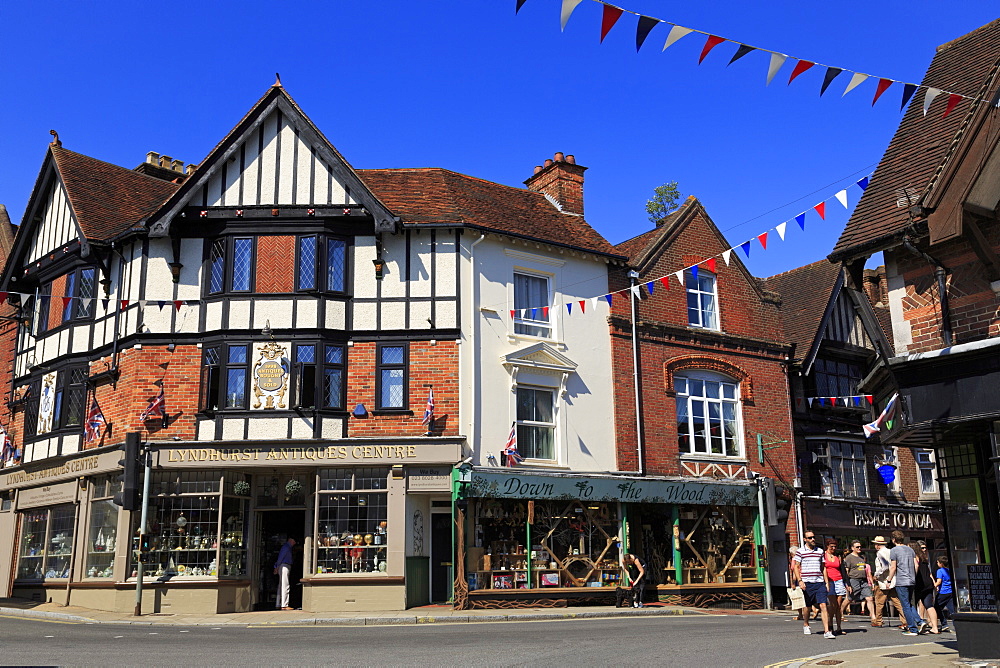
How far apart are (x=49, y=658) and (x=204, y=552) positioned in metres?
8.72

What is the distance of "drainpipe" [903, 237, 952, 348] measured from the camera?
1107 cm

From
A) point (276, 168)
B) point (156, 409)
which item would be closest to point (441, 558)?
point (156, 409)

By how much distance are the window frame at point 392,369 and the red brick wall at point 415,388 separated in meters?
0.07

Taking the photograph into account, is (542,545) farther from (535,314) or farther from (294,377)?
(294,377)

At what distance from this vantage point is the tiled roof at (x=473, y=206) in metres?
21.6

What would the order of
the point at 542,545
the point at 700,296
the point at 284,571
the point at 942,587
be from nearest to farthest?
the point at 942,587
the point at 284,571
the point at 542,545
the point at 700,296

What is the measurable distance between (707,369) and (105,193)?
1637 cm

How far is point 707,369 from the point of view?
2462 centimetres

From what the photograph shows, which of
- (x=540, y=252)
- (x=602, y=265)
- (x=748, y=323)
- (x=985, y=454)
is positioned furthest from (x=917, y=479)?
(x=985, y=454)

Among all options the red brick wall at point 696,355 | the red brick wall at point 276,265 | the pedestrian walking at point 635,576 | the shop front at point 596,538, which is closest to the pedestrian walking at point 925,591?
the pedestrian walking at point 635,576

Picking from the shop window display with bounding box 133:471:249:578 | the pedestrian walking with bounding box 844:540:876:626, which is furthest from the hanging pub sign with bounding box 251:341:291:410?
the pedestrian walking with bounding box 844:540:876:626

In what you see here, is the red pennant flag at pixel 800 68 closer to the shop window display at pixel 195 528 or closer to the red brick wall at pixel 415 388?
the red brick wall at pixel 415 388

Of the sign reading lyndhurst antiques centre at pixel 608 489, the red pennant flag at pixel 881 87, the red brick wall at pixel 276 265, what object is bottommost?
the sign reading lyndhurst antiques centre at pixel 608 489

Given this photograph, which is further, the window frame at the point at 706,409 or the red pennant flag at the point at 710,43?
the window frame at the point at 706,409
